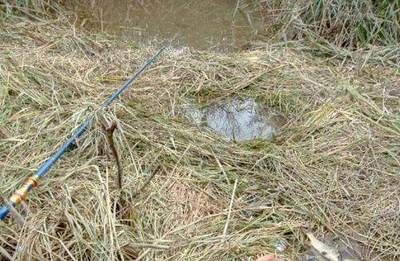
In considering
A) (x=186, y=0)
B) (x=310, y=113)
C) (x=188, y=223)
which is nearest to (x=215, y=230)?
(x=188, y=223)

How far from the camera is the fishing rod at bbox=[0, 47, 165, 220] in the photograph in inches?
69.4

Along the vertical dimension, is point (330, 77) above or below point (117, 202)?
below

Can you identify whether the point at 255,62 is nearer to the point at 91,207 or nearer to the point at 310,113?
the point at 310,113

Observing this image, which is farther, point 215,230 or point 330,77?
point 330,77

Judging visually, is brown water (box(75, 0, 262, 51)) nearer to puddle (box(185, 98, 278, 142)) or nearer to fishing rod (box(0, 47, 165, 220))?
fishing rod (box(0, 47, 165, 220))

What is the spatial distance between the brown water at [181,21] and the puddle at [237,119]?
2.30 feet

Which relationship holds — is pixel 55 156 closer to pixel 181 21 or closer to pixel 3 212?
pixel 3 212

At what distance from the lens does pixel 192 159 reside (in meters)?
2.41

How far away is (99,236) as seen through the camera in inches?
79.0

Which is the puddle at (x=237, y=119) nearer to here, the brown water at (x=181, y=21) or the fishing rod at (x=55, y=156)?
the fishing rod at (x=55, y=156)

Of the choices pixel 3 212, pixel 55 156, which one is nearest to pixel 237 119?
pixel 55 156

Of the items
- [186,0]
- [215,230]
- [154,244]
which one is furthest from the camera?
[186,0]

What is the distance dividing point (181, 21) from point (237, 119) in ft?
3.68

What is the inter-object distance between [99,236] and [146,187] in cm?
31
